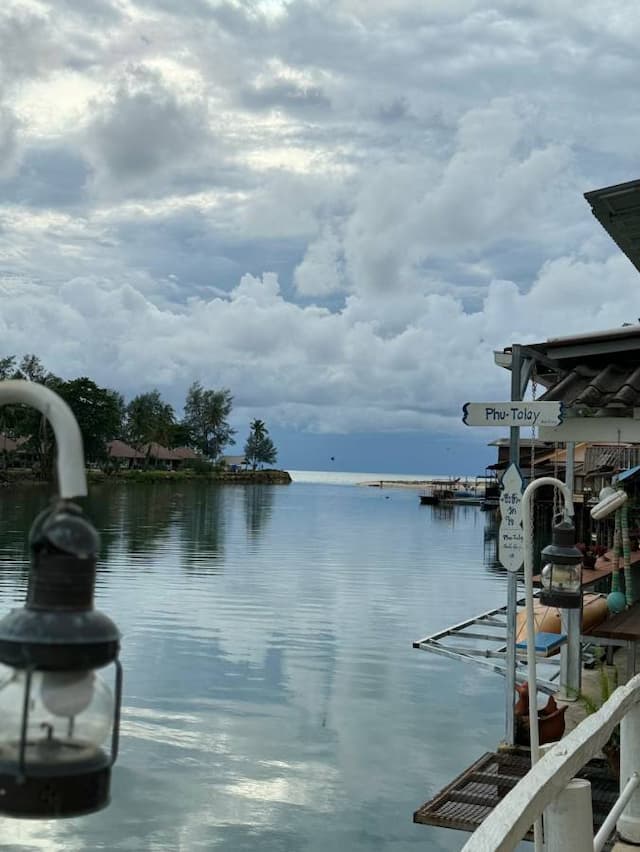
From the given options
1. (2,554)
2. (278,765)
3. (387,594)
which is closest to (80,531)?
(278,765)

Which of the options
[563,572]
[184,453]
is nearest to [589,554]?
[563,572]

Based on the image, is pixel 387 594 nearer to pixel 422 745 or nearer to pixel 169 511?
pixel 422 745

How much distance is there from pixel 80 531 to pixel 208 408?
457 feet

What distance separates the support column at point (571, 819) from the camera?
3404mm

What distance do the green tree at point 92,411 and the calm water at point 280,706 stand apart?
63.3 m

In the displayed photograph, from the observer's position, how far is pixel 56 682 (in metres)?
1.78

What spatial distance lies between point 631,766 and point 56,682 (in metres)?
3.54

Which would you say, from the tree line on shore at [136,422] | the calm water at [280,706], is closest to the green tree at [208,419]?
the tree line on shore at [136,422]

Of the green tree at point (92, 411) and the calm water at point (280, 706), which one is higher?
the green tree at point (92, 411)

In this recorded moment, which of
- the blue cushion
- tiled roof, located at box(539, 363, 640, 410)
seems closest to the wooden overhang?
tiled roof, located at box(539, 363, 640, 410)

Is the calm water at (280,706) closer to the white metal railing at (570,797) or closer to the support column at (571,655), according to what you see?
the support column at (571,655)

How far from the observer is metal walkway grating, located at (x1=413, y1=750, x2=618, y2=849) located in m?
7.88

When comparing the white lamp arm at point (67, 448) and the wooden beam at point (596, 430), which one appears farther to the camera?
the wooden beam at point (596, 430)

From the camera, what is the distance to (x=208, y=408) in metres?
140
